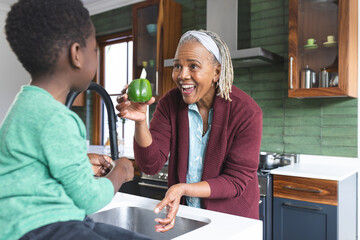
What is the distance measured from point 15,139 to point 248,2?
111 inches

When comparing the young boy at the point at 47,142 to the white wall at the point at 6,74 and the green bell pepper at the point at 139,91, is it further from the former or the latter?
the white wall at the point at 6,74

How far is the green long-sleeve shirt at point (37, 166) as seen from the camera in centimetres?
52

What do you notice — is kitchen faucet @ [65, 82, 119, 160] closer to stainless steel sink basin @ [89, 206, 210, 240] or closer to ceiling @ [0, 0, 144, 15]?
stainless steel sink basin @ [89, 206, 210, 240]

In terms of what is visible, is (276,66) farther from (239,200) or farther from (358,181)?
(239,200)

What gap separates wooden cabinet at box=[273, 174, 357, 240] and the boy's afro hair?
194 centimetres

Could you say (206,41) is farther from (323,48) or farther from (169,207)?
(323,48)

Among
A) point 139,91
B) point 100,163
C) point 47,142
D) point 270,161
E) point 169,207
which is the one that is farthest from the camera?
point 270,161

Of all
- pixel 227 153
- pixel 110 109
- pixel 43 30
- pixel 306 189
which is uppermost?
pixel 43 30

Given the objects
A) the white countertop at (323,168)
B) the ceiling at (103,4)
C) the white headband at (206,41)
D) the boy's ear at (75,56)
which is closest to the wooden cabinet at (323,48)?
the white countertop at (323,168)

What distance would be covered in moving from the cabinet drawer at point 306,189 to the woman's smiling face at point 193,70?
3.94 ft

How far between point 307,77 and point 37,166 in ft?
7.53

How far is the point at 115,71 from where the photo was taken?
14.4 ft

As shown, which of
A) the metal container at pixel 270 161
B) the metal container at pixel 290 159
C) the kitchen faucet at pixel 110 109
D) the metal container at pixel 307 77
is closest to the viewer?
the kitchen faucet at pixel 110 109

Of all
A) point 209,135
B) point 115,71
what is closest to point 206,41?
point 209,135
